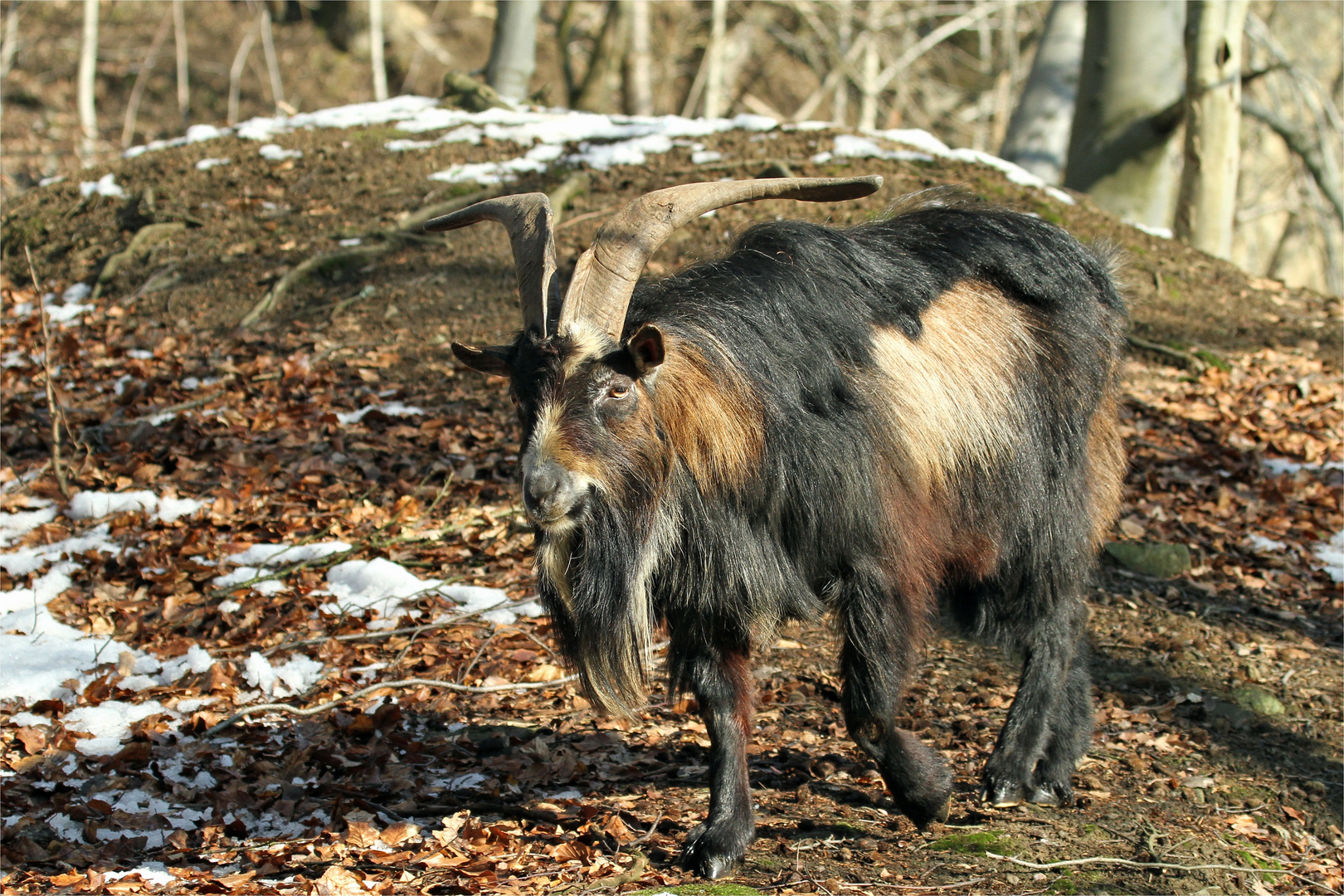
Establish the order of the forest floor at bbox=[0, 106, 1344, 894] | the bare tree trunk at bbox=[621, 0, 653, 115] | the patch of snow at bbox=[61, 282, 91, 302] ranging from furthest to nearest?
the bare tree trunk at bbox=[621, 0, 653, 115] → the patch of snow at bbox=[61, 282, 91, 302] → the forest floor at bbox=[0, 106, 1344, 894]

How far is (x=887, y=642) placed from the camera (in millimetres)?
3570

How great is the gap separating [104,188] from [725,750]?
29.4ft

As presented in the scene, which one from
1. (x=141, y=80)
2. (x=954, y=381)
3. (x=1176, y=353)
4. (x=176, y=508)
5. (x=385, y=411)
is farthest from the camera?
(x=141, y=80)

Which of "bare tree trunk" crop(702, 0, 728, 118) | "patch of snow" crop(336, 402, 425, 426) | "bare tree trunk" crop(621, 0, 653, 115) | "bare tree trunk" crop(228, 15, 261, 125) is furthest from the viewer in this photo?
"bare tree trunk" crop(228, 15, 261, 125)

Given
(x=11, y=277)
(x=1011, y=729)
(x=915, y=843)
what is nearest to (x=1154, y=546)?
(x=1011, y=729)

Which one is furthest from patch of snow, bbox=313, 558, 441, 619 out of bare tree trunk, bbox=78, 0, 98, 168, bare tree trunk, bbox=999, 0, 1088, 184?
bare tree trunk, bbox=78, 0, 98, 168

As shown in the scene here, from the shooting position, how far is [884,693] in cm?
354

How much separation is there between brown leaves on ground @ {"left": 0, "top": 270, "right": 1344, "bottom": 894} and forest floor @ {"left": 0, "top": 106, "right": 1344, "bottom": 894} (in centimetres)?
2

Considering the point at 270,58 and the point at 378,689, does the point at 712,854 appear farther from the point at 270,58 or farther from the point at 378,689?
the point at 270,58

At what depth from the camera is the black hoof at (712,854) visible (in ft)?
11.1

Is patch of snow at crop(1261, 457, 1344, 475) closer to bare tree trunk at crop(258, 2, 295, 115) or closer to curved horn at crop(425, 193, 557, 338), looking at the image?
curved horn at crop(425, 193, 557, 338)

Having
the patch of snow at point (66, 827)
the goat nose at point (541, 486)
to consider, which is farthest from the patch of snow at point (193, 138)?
the goat nose at point (541, 486)

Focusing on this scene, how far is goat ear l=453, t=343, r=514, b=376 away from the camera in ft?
11.2

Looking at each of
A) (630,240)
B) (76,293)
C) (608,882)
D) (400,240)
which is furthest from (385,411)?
(608,882)
